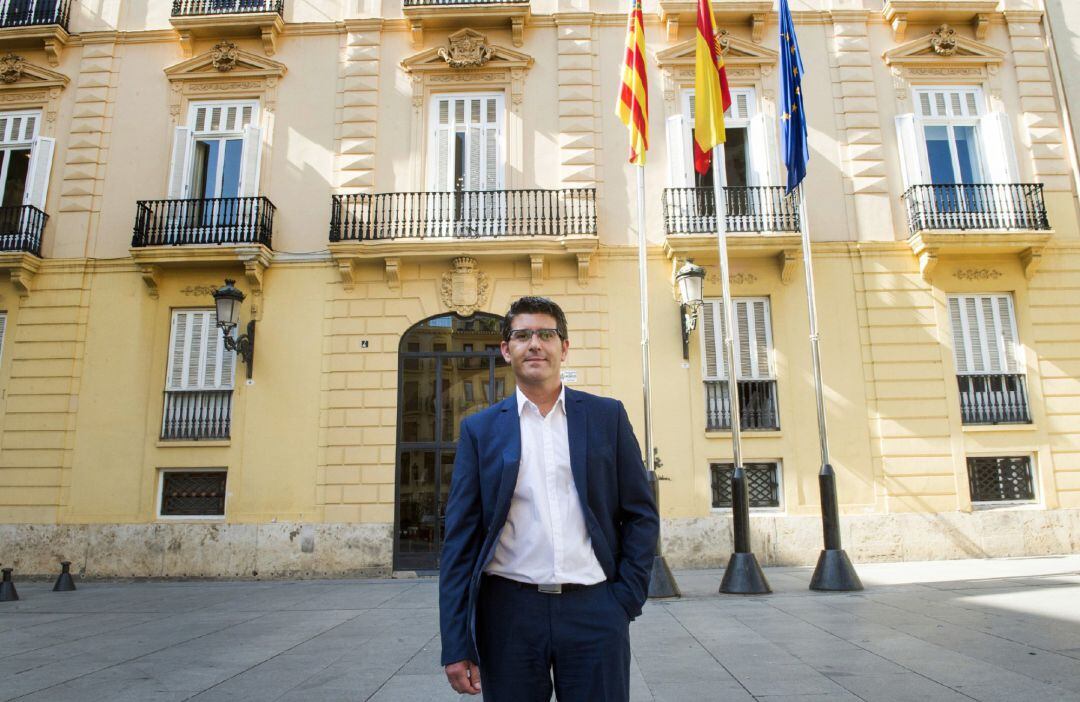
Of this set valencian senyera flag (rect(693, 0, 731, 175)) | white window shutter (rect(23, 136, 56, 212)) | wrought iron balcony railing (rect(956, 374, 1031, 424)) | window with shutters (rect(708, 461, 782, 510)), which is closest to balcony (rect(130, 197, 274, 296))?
white window shutter (rect(23, 136, 56, 212))

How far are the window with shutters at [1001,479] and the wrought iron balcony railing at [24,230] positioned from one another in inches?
713

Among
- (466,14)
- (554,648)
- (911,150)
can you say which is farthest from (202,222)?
(911,150)

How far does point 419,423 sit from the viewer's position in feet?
40.8

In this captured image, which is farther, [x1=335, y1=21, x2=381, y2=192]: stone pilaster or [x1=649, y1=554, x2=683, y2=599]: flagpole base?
[x1=335, y1=21, x2=381, y2=192]: stone pilaster

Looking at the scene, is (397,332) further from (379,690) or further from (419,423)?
(379,690)

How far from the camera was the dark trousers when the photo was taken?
2.27 metres

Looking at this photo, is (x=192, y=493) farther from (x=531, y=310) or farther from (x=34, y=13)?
(x=531, y=310)

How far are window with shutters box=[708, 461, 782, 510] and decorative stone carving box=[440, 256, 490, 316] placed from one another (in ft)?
17.2

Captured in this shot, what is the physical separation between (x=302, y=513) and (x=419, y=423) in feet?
8.48

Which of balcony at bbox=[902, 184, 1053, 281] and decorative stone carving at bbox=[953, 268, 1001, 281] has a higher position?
balcony at bbox=[902, 184, 1053, 281]

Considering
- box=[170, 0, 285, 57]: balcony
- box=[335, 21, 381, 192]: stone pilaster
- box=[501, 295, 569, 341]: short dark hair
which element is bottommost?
box=[501, 295, 569, 341]: short dark hair

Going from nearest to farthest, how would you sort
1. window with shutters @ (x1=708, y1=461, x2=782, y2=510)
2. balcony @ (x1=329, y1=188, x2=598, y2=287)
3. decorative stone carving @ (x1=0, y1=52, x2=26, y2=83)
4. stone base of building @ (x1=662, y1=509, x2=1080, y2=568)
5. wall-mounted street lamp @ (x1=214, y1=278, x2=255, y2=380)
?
stone base of building @ (x1=662, y1=509, x2=1080, y2=568), wall-mounted street lamp @ (x1=214, y1=278, x2=255, y2=380), window with shutters @ (x1=708, y1=461, x2=782, y2=510), balcony @ (x1=329, y1=188, x2=598, y2=287), decorative stone carving @ (x1=0, y1=52, x2=26, y2=83)

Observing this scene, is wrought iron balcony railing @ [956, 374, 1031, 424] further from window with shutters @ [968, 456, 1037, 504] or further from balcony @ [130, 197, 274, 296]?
balcony @ [130, 197, 274, 296]

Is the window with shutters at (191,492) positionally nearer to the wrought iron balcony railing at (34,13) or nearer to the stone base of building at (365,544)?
the stone base of building at (365,544)
